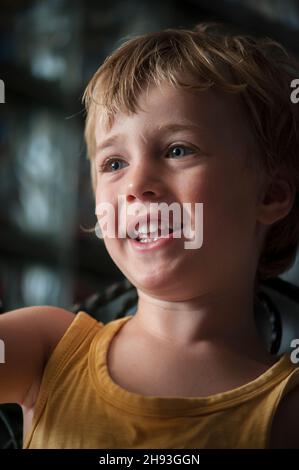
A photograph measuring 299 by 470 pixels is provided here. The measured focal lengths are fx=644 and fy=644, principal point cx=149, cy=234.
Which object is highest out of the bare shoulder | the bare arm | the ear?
the ear

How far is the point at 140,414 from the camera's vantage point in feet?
2.20

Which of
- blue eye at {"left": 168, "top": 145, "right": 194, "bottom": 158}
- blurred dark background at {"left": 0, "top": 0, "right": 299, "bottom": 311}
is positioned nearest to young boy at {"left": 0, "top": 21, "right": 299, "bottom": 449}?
blue eye at {"left": 168, "top": 145, "right": 194, "bottom": 158}

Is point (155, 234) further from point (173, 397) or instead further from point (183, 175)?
point (173, 397)

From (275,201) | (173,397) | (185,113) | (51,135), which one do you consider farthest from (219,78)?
(51,135)

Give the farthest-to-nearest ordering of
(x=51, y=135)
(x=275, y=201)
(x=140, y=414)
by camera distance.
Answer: (x=51, y=135), (x=275, y=201), (x=140, y=414)

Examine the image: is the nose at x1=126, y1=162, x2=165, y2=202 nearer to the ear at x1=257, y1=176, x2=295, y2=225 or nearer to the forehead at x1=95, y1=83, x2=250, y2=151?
the forehead at x1=95, y1=83, x2=250, y2=151

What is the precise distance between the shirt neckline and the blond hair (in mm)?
229

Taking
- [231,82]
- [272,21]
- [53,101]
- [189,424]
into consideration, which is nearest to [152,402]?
[189,424]

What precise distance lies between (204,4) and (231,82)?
730 millimetres

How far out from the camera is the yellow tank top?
66cm

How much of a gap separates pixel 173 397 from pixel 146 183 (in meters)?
0.23

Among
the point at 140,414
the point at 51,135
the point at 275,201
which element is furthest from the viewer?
the point at 51,135

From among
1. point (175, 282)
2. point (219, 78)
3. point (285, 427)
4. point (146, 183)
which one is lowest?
point (285, 427)

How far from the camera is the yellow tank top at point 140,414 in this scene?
662mm
